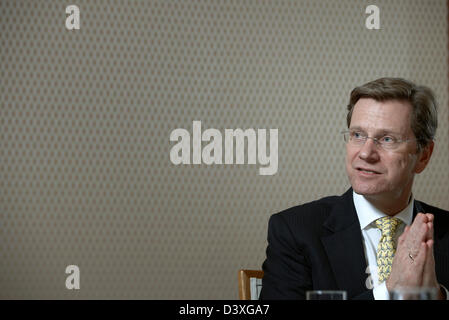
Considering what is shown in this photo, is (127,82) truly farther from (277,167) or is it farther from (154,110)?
(277,167)

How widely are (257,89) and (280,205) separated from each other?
71cm

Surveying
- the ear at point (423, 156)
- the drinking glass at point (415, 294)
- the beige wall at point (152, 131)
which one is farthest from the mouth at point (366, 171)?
the beige wall at point (152, 131)

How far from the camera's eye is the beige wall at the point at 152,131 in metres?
3.54

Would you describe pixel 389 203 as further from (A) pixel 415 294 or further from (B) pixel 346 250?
(A) pixel 415 294

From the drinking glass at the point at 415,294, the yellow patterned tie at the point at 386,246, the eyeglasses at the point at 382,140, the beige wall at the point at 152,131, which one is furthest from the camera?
the beige wall at the point at 152,131

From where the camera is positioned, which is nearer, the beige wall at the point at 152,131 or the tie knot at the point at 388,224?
the tie knot at the point at 388,224

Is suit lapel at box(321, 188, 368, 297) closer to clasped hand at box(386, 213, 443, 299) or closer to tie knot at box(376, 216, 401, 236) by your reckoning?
tie knot at box(376, 216, 401, 236)

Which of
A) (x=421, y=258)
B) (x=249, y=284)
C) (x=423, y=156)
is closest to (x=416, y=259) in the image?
(x=421, y=258)

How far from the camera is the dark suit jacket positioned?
1681 millimetres

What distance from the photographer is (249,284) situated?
1994 mm

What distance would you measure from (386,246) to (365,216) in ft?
0.40

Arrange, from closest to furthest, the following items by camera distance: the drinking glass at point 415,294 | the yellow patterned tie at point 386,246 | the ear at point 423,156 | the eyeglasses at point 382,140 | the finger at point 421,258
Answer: the drinking glass at point 415,294 < the finger at point 421,258 < the yellow patterned tie at point 386,246 < the eyeglasses at point 382,140 < the ear at point 423,156

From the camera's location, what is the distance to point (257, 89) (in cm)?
363

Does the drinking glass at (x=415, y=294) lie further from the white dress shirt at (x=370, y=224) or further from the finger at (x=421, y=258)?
the white dress shirt at (x=370, y=224)
